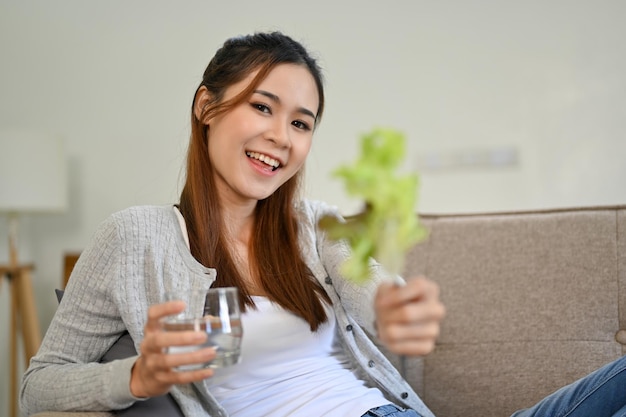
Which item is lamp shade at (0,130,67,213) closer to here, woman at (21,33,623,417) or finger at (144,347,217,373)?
woman at (21,33,623,417)

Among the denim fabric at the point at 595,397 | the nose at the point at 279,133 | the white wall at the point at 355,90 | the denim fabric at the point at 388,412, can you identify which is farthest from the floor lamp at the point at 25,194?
the denim fabric at the point at 595,397

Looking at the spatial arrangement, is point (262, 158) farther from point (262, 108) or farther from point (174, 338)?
point (174, 338)

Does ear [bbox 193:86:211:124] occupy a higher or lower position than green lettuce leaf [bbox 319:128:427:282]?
higher

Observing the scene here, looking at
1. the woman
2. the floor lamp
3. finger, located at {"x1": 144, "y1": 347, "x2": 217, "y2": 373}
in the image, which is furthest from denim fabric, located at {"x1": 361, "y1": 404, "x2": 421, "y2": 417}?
the floor lamp

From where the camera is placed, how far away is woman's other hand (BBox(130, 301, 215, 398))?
0.84 metres

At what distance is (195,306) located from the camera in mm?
863

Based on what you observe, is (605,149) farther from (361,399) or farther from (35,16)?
(35,16)

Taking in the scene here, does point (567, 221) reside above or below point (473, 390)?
above

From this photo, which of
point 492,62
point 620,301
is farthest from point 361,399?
point 492,62

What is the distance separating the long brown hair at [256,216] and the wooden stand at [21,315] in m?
1.74

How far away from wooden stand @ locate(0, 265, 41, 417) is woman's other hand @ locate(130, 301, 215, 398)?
2.14 meters

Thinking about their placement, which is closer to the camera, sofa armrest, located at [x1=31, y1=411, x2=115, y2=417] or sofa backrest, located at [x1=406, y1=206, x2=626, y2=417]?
sofa armrest, located at [x1=31, y1=411, x2=115, y2=417]

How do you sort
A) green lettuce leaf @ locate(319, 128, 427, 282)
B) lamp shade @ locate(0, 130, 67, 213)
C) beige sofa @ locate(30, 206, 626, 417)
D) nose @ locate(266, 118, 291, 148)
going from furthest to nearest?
1. lamp shade @ locate(0, 130, 67, 213)
2. beige sofa @ locate(30, 206, 626, 417)
3. nose @ locate(266, 118, 291, 148)
4. green lettuce leaf @ locate(319, 128, 427, 282)

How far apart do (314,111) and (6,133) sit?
5.99 feet
